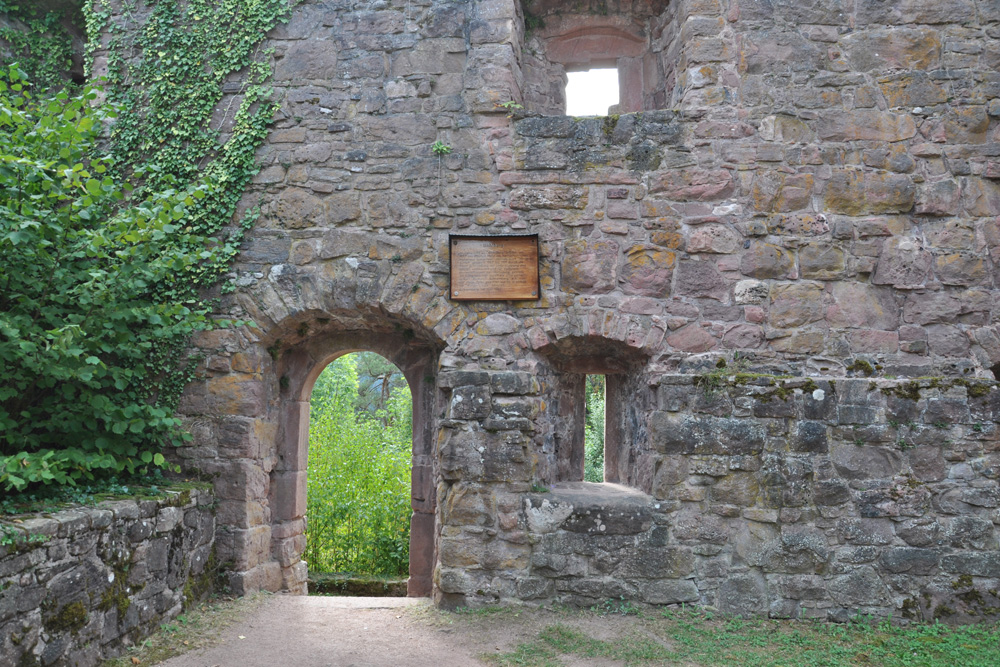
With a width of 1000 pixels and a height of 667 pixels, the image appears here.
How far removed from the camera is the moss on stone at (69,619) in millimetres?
3342

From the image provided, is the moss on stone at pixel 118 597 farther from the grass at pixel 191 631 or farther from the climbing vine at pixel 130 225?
the climbing vine at pixel 130 225

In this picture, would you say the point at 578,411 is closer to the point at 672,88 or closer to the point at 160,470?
the point at 672,88

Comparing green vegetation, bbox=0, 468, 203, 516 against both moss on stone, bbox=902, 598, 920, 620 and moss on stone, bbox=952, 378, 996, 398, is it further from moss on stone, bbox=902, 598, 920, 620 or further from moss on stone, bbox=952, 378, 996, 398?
moss on stone, bbox=952, 378, 996, 398

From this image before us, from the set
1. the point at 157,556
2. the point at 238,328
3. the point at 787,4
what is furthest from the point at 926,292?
the point at 157,556

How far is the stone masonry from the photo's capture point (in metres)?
4.50

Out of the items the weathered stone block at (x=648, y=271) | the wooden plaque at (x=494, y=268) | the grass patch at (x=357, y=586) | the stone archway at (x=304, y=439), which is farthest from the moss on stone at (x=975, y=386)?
the grass patch at (x=357, y=586)

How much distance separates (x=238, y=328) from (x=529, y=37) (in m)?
3.29

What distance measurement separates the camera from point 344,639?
4289 millimetres

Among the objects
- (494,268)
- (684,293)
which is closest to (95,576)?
(494,268)

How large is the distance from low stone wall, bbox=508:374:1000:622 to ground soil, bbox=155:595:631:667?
0.86ft

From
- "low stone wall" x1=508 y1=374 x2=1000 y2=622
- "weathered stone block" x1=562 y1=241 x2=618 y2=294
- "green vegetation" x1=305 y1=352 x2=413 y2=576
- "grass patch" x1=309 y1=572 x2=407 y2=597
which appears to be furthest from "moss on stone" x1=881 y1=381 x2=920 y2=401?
"green vegetation" x1=305 y1=352 x2=413 y2=576

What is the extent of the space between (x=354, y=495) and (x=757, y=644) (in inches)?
186

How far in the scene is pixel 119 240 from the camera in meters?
3.91

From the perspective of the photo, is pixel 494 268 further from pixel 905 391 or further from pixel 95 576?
pixel 95 576
